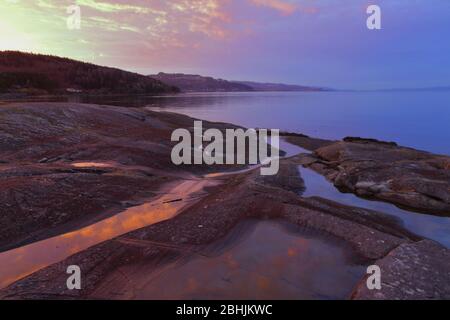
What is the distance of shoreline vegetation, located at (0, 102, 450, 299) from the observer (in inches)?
392

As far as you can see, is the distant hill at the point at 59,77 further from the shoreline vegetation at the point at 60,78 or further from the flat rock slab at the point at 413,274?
the flat rock slab at the point at 413,274

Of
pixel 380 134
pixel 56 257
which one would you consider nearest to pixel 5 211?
pixel 56 257

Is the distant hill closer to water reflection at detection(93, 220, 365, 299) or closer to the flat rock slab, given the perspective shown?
water reflection at detection(93, 220, 365, 299)

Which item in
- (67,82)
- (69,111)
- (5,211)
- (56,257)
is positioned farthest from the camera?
(67,82)

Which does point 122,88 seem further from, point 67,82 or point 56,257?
point 56,257

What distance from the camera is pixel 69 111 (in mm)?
36062

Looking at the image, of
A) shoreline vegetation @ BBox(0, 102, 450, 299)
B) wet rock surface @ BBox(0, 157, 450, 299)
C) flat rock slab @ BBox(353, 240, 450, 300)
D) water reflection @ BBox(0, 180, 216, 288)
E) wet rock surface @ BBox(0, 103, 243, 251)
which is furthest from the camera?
wet rock surface @ BBox(0, 103, 243, 251)

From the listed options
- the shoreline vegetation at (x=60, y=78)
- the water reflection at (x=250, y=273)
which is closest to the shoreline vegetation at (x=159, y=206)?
the water reflection at (x=250, y=273)

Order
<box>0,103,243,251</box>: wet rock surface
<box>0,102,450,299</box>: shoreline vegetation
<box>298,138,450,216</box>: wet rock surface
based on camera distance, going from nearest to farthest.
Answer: <box>0,102,450,299</box>: shoreline vegetation < <box>0,103,243,251</box>: wet rock surface < <box>298,138,450,216</box>: wet rock surface

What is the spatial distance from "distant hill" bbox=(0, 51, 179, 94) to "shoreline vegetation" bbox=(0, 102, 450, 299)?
113186 mm

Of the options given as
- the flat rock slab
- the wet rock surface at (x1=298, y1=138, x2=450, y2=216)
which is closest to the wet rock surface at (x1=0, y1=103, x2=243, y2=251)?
the wet rock surface at (x1=298, y1=138, x2=450, y2=216)

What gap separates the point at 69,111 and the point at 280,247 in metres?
31.2

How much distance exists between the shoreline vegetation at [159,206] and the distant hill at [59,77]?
11319cm

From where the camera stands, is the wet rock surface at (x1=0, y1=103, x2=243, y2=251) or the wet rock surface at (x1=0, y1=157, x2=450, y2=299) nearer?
the wet rock surface at (x1=0, y1=157, x2=450, y2=299)
